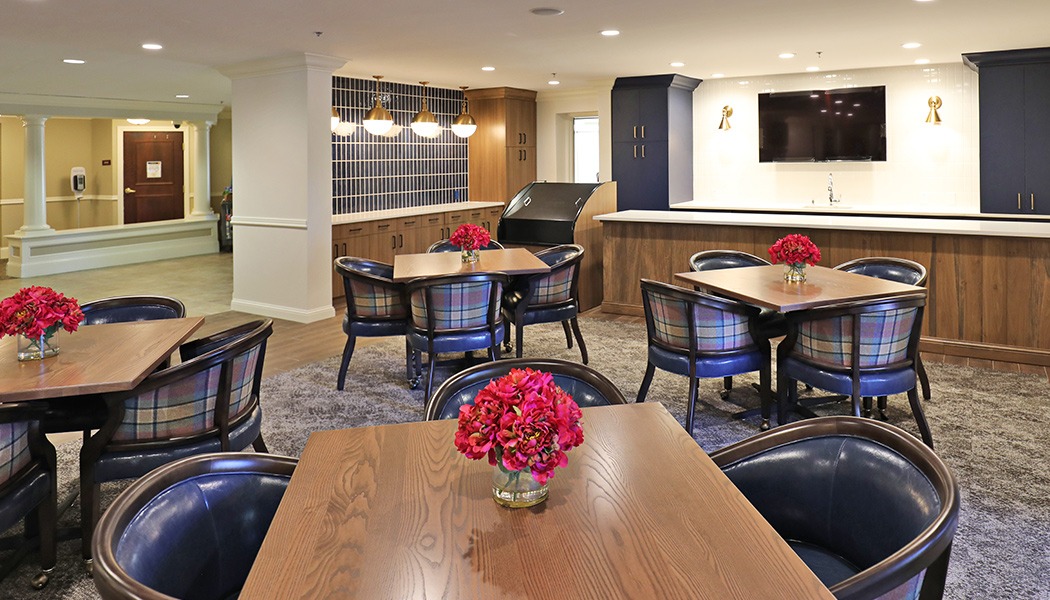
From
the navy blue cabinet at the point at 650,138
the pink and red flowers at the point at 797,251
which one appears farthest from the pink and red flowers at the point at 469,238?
the navy blue cabinet at the point at 650,138

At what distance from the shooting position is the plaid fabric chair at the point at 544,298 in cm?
525

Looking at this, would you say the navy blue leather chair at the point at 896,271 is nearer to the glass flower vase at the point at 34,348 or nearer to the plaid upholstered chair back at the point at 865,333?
the plaid upholstered chair back at the point at 865,333

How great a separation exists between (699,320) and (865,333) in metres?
0.73

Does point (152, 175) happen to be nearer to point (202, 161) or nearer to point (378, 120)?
point (202, 161)

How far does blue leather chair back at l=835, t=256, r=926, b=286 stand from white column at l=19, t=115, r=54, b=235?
9821 mm

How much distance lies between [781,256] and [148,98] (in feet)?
30.8

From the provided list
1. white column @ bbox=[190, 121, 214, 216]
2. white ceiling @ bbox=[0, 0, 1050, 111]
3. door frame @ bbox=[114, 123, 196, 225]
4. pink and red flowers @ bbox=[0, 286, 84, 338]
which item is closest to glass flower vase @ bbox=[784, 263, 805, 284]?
white ceiling @ bbox=[0, 0, 1050, 111]

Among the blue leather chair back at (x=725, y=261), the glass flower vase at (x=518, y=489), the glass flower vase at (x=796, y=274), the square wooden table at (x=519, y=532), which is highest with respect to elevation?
the blue leather chair back at (x=725, y=261)

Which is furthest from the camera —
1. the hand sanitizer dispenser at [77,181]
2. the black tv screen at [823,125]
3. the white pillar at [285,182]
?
the hand sanitizer dispenser at [77,181]

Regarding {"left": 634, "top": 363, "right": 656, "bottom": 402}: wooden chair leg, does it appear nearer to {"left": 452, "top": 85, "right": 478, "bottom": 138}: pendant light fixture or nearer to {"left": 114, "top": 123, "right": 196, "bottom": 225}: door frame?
{"left": 452, "top": 85, "right": 478, "bottom": 138}: pendant light fixture

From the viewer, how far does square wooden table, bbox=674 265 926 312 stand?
3766mm

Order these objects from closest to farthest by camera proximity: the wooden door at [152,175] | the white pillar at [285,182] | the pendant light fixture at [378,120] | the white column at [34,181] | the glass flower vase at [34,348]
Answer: the glass flower vase at [34,348] → the white pillar at [285,182] → the pendant light fixture at [378,120] → the white column at [34,181] → the wooden door at [152,175]

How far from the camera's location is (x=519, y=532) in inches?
57.6

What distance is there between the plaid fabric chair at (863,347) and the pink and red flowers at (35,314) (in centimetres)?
299
